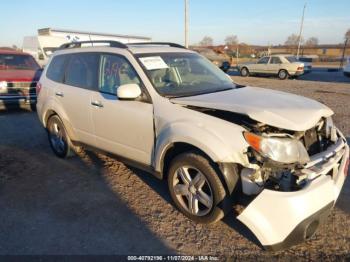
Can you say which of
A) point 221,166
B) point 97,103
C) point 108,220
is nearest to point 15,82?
point 97,103

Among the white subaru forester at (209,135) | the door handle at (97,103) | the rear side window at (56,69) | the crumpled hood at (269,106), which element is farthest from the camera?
the rear side window at (56,69)

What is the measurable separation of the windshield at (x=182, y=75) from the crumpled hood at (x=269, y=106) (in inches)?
10.4

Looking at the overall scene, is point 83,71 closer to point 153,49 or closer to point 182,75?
point 153,49

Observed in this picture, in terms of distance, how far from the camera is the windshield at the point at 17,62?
9661 millimetres

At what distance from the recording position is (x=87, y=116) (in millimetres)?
4328

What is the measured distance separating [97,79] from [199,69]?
140 centimetres

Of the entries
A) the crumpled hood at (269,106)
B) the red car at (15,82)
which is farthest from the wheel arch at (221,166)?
the red car at (15,82)

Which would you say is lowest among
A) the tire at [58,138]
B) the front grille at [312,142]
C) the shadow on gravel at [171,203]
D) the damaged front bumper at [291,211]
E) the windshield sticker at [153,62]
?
the shadow on gravel at [171,203]

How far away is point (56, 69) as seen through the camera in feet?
16.7

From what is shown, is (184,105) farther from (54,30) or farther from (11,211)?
(54,30)

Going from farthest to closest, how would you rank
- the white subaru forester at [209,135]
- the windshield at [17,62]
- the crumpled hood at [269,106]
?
1. the windshield at [17,62]
2. the crumpled hood at [269,106]
3. the white subaru forester at [209,135]

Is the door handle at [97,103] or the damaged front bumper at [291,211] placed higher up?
the door handle at [97,103]

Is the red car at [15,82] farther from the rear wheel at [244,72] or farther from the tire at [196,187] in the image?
the rear wheel at [244,72]

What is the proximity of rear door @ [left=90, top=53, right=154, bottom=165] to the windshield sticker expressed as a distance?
172mm
